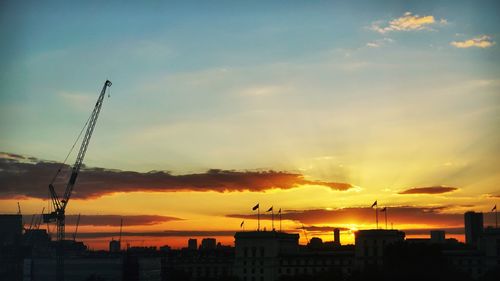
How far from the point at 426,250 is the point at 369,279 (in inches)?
1148

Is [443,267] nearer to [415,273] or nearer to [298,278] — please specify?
[415,273]

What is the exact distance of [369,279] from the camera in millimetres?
157125

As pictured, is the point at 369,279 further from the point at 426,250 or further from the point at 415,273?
the point at 426,250

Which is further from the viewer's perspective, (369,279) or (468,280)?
(468,280)

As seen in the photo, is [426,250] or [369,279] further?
[426,250]

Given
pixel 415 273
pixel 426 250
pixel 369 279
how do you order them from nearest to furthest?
1. pixel 369 279
2. pixel 415 273
3. pixel 426 250

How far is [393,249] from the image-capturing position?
610 ft

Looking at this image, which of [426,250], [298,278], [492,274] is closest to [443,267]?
[426,250]

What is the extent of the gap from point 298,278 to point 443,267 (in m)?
35.8

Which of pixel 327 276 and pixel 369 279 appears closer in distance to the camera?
pixel 369 279

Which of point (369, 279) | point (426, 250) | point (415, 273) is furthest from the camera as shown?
point (426, 250)

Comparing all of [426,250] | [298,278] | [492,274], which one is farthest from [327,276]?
[492,274]

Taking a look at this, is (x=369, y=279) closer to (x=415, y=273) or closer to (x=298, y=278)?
(x=415, y=273)

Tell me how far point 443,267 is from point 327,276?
27349 mm
